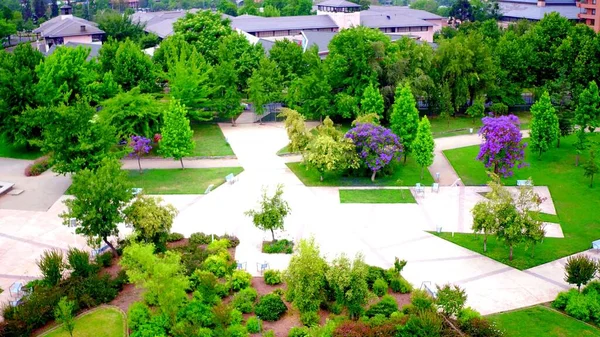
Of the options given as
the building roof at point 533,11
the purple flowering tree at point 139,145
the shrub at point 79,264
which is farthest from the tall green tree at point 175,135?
the building roof at point 533,11

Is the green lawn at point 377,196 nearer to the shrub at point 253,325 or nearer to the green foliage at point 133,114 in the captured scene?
the shrub at point 253,325

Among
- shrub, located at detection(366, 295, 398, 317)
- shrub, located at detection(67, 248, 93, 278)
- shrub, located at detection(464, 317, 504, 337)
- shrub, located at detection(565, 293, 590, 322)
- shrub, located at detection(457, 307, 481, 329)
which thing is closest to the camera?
shrub, located at detection(464, 317, 504, 337)

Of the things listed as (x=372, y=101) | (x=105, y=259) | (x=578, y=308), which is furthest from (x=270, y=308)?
(x=372, y=101)

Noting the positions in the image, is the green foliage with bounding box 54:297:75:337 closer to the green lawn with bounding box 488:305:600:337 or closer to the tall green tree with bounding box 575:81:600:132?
the green lawn with bounding box 488:305:600:337

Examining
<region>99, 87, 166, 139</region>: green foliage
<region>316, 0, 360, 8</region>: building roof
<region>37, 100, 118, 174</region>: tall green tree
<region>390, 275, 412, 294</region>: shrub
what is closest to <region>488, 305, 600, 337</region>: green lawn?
<region>390, 275, 412, 294</region>: shrub

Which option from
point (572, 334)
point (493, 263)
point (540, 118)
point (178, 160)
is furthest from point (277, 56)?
point (572, 334)

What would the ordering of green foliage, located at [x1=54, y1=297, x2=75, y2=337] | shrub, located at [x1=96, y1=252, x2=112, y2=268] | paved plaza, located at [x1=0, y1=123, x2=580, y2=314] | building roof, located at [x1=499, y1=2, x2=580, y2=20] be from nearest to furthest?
green foliage, located at [x1=54, y1=297, x2=75, y2=337]
paved plaza, located at [x1=0, y1=123, x2=580, y2=314]
shrub, located at [x1=96, y1=252, x2=112, y2=268]
building roof, located at [x1=499, y1=2, x2=580, y2=20]

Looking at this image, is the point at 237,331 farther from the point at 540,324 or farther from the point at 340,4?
the point at 340,4
